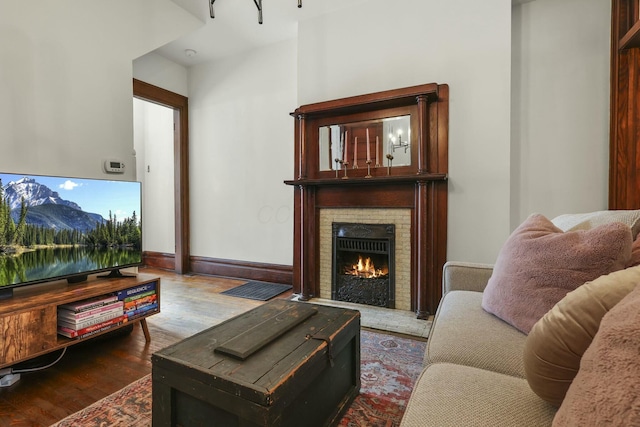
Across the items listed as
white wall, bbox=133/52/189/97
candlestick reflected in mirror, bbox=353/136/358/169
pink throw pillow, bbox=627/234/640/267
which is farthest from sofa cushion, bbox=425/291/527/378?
white wall, bbox=133/52/189/97

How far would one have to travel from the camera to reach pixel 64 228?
1973mm

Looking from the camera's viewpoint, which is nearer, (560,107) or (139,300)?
(139,300)

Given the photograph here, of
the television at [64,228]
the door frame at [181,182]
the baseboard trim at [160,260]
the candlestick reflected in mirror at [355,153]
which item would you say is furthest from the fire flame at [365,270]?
the baseboard trim at [160,260]

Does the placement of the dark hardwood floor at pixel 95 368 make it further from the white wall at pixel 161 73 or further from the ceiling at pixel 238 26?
the ceiling at pixel 238 26

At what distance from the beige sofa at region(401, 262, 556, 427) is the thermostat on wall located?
8.63 ft

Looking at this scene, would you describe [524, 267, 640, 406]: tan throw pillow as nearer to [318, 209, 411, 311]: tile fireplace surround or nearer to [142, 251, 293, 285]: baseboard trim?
[318, 209, 411, 311]: tile fireplace surround

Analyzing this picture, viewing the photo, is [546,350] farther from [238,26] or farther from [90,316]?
[238,26]

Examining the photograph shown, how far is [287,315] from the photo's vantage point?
151 cm

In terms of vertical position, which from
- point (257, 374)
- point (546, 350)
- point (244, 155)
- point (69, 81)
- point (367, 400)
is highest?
point (69, 81)

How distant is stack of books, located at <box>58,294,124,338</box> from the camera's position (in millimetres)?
1801

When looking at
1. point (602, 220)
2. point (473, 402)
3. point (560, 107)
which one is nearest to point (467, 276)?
point (602, 220)

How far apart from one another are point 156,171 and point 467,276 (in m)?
4.65

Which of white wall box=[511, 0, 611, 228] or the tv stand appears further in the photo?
white wall box=[511, 0, 611, 228]

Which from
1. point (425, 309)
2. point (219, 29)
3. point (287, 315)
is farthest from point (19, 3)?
point (425, 309)
